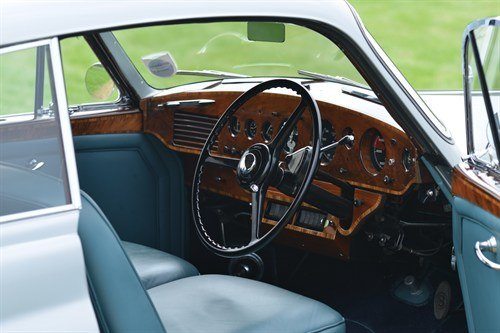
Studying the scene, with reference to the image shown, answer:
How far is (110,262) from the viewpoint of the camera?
1969 millimetres

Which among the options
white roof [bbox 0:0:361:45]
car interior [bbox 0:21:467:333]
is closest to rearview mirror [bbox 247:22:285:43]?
car interior [bbox 0:21:467:333]

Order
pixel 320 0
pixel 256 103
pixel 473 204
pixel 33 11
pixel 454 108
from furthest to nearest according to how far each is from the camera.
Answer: pixel 256 103
pixel 454 108
pixel 473 204
pixel 320 0
pixel 33 11

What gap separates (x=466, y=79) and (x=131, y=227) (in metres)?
1.73

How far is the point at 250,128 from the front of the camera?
3639mm

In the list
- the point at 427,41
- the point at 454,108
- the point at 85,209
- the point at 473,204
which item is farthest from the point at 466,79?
the point at 427,41

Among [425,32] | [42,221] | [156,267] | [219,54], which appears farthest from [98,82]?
[425,32]

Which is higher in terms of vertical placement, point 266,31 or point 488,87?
point 266,31

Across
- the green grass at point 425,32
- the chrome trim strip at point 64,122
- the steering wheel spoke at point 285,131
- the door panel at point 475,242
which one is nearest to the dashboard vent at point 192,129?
the steering wheel spoke at point 285,131

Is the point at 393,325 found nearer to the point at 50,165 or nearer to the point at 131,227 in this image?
the point at 131,227

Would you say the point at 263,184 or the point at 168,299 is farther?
the point at 263,184

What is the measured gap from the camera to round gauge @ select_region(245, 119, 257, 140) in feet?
11.9

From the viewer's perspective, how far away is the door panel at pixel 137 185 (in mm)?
3598

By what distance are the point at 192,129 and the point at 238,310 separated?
1.30 metres

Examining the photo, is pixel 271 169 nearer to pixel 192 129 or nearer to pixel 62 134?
pixel 192 129
